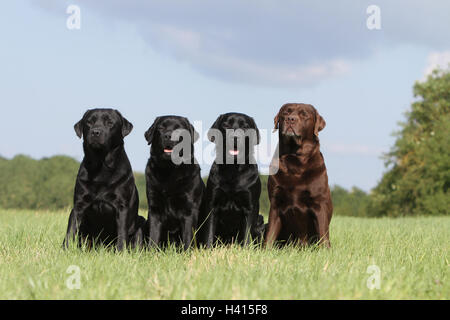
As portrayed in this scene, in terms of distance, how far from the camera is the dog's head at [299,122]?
232 inches

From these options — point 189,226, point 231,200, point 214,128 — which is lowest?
point 189,226

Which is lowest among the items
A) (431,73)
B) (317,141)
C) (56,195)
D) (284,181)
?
(56,195)

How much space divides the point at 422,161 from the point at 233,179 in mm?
26120

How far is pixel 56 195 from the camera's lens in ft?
119

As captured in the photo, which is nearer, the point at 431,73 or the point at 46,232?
the point at 46,232

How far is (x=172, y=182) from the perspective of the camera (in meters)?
5.94

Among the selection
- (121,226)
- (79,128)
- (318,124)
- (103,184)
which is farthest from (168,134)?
(318,124)

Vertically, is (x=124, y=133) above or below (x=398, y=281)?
above

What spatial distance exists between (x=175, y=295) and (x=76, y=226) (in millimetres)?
2694

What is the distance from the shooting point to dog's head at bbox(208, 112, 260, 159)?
599 centimetres

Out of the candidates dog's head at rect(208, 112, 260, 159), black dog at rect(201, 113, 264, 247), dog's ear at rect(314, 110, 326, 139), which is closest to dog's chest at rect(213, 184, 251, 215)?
black dog at rect(201, 113, 264, 247)

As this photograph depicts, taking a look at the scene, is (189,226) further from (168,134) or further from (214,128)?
(214,128)

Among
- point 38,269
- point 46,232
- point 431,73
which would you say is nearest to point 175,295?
point 38,269

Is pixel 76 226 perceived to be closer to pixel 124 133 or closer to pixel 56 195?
pixel 124 133
